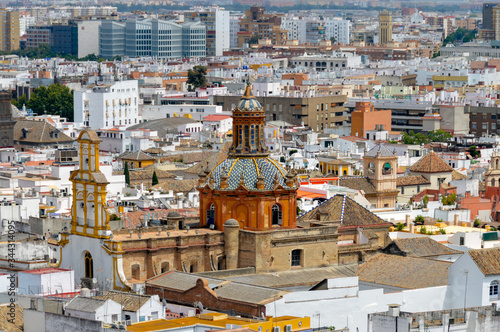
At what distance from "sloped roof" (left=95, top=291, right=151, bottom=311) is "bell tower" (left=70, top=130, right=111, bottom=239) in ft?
24.2

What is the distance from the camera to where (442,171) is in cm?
9875

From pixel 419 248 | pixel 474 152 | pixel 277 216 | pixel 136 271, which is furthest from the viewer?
pixel 474 152

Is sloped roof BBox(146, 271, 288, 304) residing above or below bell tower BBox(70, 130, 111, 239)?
below

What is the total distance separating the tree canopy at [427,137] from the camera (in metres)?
133

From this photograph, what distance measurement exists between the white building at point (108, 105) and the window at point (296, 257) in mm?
89865

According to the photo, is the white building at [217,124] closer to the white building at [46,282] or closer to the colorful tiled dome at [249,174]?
the colorful tiled dome at [249,174]

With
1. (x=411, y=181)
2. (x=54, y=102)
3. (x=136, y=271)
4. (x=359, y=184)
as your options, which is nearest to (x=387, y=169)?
(x=359, y=184)

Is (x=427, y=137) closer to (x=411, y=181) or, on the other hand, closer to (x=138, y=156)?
(x=138, y=156)

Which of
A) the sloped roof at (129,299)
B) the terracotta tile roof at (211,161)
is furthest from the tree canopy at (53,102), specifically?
the sloped roof at (129,299)

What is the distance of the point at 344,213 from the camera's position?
221 feet

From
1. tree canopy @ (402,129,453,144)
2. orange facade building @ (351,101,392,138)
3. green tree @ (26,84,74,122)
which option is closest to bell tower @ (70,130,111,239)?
tree canopy @ (402,129,453,144)

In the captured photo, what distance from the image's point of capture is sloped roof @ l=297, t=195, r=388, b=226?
220 ft

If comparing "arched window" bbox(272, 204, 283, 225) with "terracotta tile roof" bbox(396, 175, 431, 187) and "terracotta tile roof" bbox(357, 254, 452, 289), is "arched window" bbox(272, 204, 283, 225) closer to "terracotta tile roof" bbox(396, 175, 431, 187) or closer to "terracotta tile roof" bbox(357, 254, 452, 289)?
"terracotta tile roof" bbox(357, 254, 452, 289)

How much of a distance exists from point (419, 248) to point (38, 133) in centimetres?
6885
